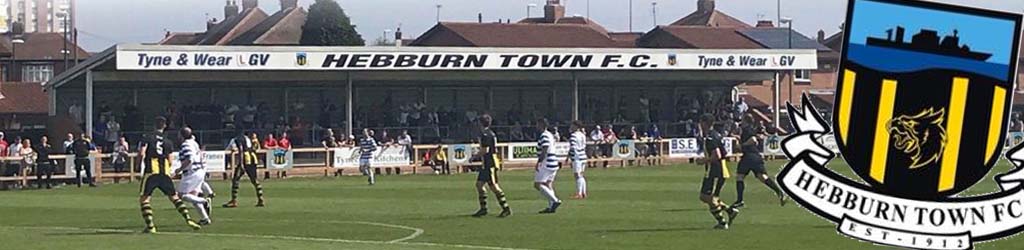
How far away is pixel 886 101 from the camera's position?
12.2 m

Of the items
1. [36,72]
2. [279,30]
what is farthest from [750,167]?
[36,72]

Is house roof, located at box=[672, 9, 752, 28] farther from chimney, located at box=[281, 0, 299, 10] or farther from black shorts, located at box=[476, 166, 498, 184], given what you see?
black shorts, located at box=[476, 166, 498, 184]

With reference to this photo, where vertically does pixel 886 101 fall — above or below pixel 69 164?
above

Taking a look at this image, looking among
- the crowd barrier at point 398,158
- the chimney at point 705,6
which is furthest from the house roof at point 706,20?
the crowd barrier at point 398,158

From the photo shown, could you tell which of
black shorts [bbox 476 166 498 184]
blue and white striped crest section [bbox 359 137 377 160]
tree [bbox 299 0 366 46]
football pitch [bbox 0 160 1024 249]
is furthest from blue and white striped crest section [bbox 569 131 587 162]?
tree [bbox 299 0 366 46]

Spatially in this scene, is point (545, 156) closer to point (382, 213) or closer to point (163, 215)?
point (382, 213)

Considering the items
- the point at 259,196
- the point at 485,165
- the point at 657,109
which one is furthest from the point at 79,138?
the point at 657,109

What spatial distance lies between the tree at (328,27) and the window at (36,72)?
57.9 feet

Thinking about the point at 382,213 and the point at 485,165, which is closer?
the point at 485,165

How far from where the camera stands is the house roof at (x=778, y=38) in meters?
78.9

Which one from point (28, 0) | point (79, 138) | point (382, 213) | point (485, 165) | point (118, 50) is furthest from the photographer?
point (28, 0)

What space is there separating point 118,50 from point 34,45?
58327mm

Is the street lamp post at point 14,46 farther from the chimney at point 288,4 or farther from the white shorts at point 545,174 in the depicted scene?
the white shorts at point 545,174

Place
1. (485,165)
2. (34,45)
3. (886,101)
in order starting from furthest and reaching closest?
1. (34,45)
2. (485,165)
3. (886,101)
